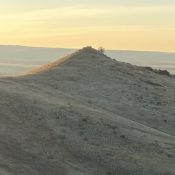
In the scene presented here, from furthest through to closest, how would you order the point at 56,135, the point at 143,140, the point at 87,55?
the point at 87,55, the point at 143,140, the point at 56,135

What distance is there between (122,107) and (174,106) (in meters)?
3.63

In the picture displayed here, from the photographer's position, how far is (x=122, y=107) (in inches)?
1105

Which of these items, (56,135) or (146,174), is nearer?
(146,174)

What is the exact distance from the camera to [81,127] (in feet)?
70.6

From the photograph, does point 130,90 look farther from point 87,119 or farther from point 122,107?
point 87,119

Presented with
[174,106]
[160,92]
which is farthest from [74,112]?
[160,92]

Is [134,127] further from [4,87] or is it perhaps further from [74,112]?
[4,87]

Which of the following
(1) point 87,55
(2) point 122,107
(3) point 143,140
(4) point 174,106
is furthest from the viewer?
(1) point 87,55

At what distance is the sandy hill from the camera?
18.5m

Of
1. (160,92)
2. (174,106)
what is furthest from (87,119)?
(160,92)

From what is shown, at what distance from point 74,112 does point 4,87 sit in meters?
3.41

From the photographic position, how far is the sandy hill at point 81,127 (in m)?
18.5

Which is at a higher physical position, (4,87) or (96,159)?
(4,87)

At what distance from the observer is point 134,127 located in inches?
914
